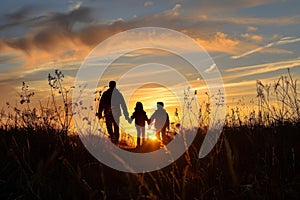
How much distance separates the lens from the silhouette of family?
12.6 metres

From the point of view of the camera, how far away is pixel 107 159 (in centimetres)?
708

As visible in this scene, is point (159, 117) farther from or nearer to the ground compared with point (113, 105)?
nearer to the ground

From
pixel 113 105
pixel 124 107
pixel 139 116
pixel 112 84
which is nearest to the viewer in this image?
pixel 113 105

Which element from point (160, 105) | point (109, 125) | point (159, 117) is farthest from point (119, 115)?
point (160, 105)

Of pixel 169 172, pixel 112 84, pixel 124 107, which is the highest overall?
pixel 112 84

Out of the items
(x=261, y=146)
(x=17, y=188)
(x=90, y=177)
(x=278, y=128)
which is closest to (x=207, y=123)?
(x=278, y=128)

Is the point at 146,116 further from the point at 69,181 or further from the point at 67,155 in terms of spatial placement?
the point at 69,181

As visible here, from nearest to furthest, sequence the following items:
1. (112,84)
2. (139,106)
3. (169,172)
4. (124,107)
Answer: (169,172) → (112,84) → (124,107) → (139,106)

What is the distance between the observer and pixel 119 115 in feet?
44.9

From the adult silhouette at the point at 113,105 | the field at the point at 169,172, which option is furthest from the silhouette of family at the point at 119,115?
the field at the point at 169,172

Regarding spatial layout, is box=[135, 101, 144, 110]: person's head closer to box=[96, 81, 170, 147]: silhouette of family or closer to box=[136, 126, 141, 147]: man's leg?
box=[96, 81, 170, 147]: silhouette of family

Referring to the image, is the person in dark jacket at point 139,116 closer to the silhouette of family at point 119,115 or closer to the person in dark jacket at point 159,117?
the silhouette of family at point 119,115

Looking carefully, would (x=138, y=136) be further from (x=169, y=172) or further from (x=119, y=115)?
(x=169, y=172)

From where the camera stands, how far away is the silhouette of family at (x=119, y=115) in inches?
497
